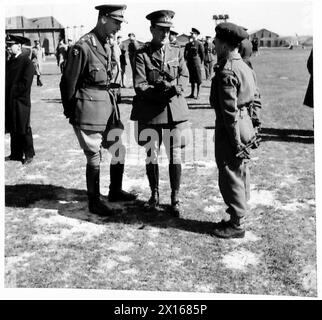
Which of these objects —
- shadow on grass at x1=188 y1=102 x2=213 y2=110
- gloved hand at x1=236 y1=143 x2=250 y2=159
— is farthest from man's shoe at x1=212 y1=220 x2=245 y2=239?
shadow on grass at x1=188 y1=102 x2=213 y2=110

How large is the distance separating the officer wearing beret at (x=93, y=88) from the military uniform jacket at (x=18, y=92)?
2.36 metres

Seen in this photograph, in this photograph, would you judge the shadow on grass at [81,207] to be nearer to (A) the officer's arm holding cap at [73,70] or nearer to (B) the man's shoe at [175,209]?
(B) the man's shoe at [175,209]

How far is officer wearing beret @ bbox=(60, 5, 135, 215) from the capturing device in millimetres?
4324

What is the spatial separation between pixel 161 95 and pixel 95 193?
138 centimetres

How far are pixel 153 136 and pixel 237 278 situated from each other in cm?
186

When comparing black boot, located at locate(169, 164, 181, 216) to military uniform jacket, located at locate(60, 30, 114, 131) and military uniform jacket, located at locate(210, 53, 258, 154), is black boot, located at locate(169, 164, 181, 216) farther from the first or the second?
military uniform jacket, located at locate(60, 30, 114, 131)

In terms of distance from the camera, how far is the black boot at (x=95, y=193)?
476 cm

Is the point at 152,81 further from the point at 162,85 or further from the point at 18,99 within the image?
the point at 18,99

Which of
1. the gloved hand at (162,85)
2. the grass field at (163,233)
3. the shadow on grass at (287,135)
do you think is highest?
the gloved hand at (162,85)

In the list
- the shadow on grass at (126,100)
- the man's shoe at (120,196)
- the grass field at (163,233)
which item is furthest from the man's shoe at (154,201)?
the shadow on grass at (126,100)

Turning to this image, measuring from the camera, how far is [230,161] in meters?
4.08

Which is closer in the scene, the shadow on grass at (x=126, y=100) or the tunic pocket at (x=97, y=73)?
the tunic pocket at (x=97, y=73)
